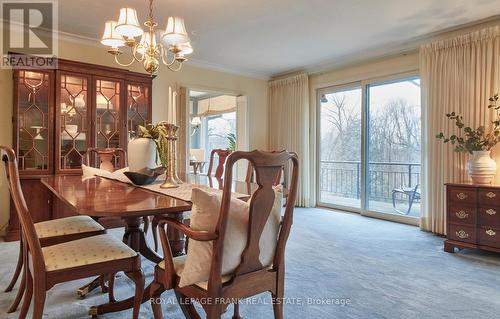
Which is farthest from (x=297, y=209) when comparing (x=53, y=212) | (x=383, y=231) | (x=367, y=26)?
(x=53, y=212)

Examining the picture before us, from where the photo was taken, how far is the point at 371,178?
484cm

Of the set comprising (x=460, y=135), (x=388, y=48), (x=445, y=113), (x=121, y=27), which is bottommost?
(x=460, y=135)

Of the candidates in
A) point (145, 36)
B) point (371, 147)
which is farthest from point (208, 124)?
point (145, 36)

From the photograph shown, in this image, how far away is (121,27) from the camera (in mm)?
2240

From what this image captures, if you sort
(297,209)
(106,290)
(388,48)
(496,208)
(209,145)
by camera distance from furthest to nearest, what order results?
(209,145)
(297,209)
(388,48)
(496,208)
(106,290)

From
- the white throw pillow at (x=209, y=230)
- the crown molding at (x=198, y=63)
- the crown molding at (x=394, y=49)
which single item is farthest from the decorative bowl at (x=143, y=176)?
the crown molding at (x=394, y=49)

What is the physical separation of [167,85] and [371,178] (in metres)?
3.50

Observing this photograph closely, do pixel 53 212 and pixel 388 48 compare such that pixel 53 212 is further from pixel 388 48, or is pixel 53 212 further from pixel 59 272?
pixel 388 48

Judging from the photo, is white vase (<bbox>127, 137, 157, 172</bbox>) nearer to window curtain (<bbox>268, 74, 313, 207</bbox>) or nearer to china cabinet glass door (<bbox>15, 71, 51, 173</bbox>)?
china cabinet glass door (<bbox>15, 71, 51, 173</bbox>)

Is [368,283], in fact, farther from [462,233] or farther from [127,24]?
[127,24]

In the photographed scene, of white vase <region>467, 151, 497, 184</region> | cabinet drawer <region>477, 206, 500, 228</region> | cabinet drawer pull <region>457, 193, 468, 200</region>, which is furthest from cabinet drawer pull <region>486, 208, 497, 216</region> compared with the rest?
white vase <region>467, 151, 497, 184</region>

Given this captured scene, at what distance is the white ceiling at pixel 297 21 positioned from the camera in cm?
314

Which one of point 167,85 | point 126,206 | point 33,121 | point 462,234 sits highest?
point 167,85

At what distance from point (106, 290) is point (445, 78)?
4148 mm
